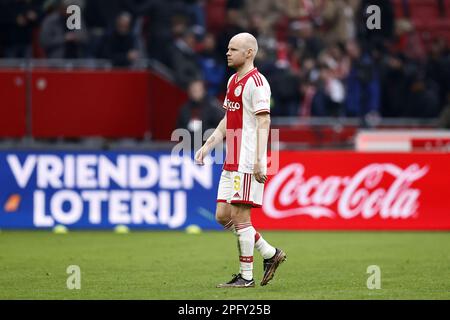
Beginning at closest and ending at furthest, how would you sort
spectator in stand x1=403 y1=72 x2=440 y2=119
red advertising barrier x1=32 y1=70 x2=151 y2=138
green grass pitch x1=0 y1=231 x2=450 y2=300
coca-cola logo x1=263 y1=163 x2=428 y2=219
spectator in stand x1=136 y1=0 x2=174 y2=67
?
1. green grass pitch x1=0 y1=231 x2=450 y2=300
2. coca-cola logo x1=263 y1=163 x2=428 y2=219
3. red advertising barrier x1=32 y1=70 x2=151 y2=138
4. spectator in stand x1=136 y1=0 x2=174 y2=67
5. spectator in stand x1=403 y1=72 x2=440 y2=119

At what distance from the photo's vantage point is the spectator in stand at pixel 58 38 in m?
20.0

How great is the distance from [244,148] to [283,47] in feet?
41.3

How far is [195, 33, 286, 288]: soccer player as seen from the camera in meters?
10.4

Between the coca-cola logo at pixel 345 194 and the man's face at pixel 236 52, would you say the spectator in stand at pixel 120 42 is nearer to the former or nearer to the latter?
the coca-cola logo at pixel 345 194

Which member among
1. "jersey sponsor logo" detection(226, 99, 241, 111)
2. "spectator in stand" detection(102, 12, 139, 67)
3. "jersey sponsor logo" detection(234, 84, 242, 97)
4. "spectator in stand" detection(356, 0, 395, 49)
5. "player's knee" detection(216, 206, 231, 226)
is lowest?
"player's knee" detection(216, 206, 231, 226)

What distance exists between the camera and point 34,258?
44.3 ft

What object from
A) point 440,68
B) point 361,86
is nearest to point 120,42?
point 361,86

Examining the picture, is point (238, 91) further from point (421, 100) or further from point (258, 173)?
point (421, 100)

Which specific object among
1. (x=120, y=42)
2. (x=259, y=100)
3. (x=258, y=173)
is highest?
(x=120, y=42)

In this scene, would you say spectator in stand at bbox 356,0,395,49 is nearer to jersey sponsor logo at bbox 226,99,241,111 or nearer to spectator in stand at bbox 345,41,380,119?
spectator in stand at bbox 345,41,380,119

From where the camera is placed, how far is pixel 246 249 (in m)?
10.6

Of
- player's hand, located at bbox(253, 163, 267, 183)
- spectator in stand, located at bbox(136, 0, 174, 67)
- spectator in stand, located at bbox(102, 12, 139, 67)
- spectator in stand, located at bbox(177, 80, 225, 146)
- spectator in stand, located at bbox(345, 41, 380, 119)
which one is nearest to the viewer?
player's hand, located at bbox(253, 163, 267, 183)

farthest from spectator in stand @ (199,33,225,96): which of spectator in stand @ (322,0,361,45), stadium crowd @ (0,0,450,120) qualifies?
spectator in stand @ (322,0,361,45)

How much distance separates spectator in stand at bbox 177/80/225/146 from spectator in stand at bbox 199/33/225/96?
276 cm
